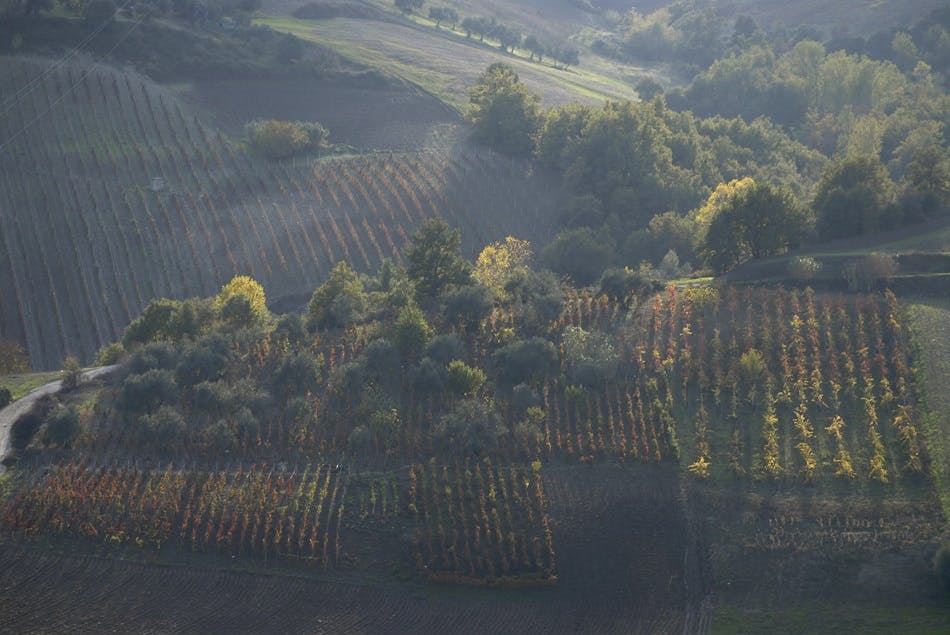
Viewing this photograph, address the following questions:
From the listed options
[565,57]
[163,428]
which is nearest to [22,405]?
[163,428]

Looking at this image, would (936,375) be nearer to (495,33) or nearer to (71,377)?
(71,377)

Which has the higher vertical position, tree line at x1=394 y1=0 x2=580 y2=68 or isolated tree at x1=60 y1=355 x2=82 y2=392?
tree line at x1=394 y1=0 x2=580 y2=68

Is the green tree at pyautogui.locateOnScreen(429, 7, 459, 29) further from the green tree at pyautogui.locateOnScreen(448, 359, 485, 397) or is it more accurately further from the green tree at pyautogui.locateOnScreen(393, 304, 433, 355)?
the green tree at pyautogui.locateOnScreen(448, 359, 485, 397)

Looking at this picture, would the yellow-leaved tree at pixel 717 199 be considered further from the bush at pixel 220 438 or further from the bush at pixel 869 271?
the bush at pixel 220 438

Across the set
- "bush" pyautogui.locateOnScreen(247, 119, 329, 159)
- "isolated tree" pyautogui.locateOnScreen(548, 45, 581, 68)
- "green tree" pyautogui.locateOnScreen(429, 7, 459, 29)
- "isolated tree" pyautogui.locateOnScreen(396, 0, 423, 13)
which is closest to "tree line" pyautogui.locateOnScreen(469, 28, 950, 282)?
"bush" pyautogui.locateOnScreen(247, 119, 329, 159)

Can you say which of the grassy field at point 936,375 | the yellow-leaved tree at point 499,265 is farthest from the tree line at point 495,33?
the grassy field at point 936,375

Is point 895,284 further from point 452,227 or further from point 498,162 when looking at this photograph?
point 498,162
